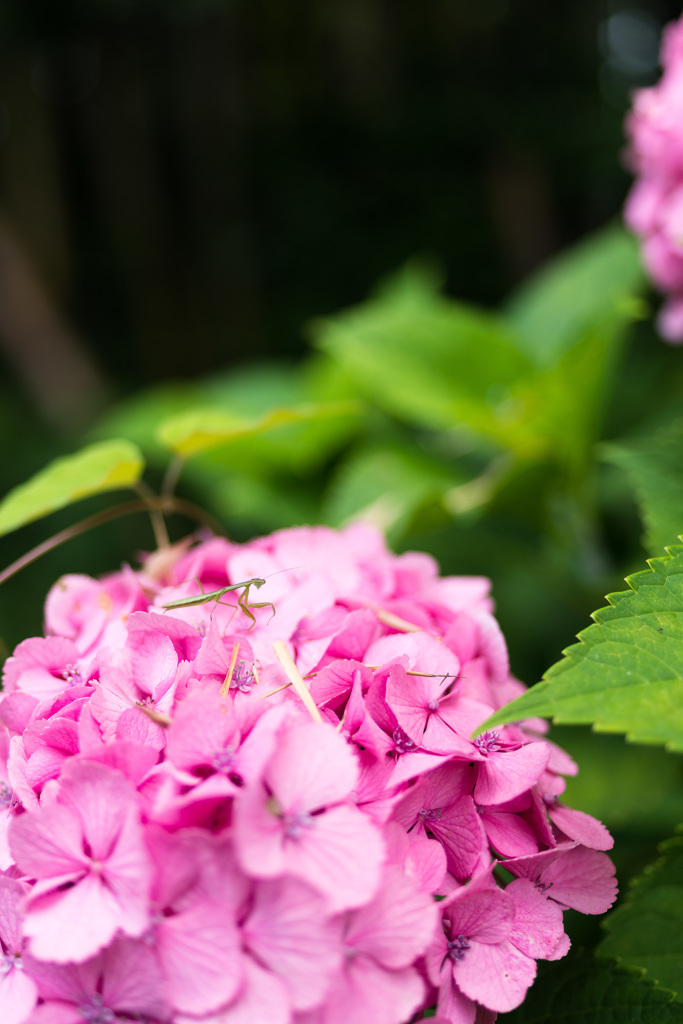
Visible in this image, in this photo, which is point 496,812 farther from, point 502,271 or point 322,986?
point 502,271

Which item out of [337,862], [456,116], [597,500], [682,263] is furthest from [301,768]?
[456,116]

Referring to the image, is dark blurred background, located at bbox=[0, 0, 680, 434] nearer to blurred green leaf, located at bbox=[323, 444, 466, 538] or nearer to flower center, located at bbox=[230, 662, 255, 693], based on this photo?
blurred green leaf, located at bbox=[323, 444, 466, 538]

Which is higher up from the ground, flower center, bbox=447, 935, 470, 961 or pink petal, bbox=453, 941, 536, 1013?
flower center, bbox=447, 935, 470, 961

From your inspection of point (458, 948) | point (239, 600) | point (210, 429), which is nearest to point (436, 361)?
point (210, 429)

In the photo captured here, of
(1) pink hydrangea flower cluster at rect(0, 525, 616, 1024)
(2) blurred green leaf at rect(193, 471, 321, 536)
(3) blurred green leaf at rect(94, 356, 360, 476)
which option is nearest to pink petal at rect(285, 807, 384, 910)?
(1) pink hydrangea flower cluster at rect(0, 525, 616, 1024)

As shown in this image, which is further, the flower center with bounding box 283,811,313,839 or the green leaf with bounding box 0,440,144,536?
the green leaf with bounding box 0,440,144,536

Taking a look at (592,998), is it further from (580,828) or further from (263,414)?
(263,414)

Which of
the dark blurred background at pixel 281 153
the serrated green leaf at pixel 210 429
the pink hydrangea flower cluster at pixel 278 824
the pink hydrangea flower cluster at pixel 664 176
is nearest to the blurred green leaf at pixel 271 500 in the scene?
the serrated green leaf at pixel 210 429

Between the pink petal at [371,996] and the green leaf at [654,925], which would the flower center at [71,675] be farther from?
the green leaf at [654,925]
